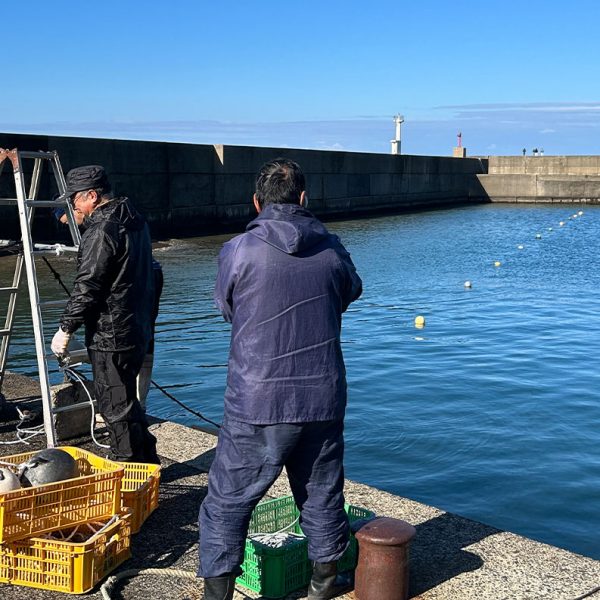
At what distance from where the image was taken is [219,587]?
138 inches

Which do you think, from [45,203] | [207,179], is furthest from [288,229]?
[207,179]

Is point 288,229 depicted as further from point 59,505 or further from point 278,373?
point 59,505

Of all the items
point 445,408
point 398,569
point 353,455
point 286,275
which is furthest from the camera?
point 445,408

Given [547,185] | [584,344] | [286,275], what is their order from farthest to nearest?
1. [547,185]
2. [584,344]
3. [286,275]

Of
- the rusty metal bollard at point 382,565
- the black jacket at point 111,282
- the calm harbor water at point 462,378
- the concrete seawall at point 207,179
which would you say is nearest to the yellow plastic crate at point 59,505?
the black jacket at point 111,282

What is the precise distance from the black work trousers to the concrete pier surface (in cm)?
36

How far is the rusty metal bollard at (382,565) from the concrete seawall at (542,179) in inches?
1831

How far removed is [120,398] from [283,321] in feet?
5.90

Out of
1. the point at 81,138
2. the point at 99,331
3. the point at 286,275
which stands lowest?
the point at 99,331

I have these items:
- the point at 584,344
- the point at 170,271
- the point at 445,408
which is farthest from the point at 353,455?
the point at 170,271

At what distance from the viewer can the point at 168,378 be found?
34.4 ft

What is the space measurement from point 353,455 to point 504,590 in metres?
3.86

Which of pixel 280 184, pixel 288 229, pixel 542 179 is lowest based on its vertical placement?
pixel 288 229

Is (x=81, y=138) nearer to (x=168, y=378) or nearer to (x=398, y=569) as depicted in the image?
(x=168, y=378)
